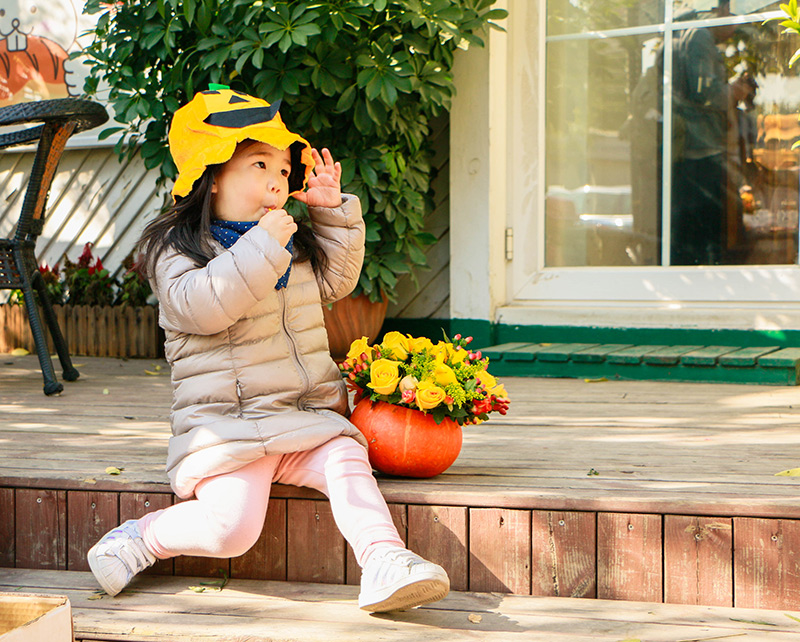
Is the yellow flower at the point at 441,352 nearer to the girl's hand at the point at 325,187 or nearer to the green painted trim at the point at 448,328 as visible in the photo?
the girl's hand at the point at 325,187

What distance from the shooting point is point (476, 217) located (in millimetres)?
4184

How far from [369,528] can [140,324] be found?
3.16 meters

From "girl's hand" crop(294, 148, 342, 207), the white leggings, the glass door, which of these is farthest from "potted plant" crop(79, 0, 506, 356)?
the white leggings

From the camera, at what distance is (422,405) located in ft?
6.42

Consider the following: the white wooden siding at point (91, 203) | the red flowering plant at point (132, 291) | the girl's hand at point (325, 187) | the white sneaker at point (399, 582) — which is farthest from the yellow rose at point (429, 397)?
the white wooden siding at point (91, 203)

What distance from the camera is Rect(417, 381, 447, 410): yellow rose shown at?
6.40 feet

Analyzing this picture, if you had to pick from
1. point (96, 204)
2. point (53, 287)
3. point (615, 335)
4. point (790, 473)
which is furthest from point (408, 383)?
point (96, 204)

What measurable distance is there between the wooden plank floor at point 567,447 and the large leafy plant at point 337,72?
43.4 inches

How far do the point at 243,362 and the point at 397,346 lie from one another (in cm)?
38

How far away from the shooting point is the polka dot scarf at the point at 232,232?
200cm

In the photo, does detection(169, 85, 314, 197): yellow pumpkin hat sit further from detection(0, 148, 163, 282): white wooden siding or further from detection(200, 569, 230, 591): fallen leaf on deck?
detection(0, 148, 163, 282): white wooden siding

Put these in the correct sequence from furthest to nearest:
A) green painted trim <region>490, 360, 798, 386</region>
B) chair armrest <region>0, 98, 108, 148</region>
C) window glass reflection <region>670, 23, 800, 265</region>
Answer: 1. window glass reflection <region>670, 23, 800, 265</region>
2. green painted trim <region>490, 360, 798, 386</region>
3. chair armrest <region>0, 98, 108, 148</region>

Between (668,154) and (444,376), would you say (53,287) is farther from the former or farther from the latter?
(444,376)

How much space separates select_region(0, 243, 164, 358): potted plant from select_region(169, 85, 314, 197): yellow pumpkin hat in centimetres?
263
